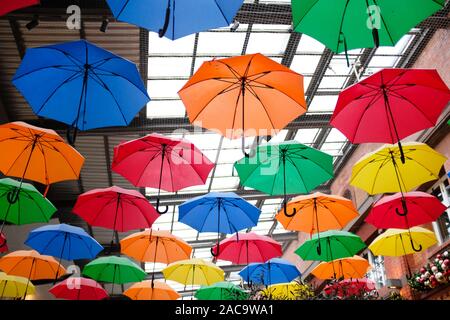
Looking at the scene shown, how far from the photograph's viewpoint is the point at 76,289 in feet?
28.9

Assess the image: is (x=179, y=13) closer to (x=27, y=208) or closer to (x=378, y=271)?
(x=27, y=208)

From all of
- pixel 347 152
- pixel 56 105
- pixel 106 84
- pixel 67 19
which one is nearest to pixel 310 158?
pixel 106 84

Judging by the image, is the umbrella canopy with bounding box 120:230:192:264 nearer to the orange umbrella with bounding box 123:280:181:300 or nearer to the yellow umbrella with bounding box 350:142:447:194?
the orange umbrella with bounding box 123:280:181:300

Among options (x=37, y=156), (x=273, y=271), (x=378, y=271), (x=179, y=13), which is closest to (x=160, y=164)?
(x=37, y=156)

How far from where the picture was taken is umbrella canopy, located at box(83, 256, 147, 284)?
8.63 metres

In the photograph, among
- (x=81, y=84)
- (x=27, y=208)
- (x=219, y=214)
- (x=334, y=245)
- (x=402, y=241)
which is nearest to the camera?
(x=81, y=84)

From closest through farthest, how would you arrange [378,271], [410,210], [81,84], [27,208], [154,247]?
1. [81,84]
2. [410,210]
3. [27,208]
4. [154,247]
5. [378,271]

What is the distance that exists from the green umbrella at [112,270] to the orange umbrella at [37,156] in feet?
10.7

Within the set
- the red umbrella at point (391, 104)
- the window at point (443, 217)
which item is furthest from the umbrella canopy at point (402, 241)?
the red umbrella at point (391, 104)

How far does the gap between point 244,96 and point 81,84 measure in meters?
1.84

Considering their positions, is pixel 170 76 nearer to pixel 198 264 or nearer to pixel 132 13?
pixel 198 264

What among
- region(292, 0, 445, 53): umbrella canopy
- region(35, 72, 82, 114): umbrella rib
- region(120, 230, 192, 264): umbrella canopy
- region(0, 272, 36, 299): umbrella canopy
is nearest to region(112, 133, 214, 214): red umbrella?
region(35, 72, 82, 114): umbrella rib

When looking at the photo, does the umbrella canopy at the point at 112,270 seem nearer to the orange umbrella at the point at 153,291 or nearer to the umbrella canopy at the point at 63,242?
the orange umbrella at the point at 153,291

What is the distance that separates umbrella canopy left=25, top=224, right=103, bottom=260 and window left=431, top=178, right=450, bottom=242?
6461 mm
